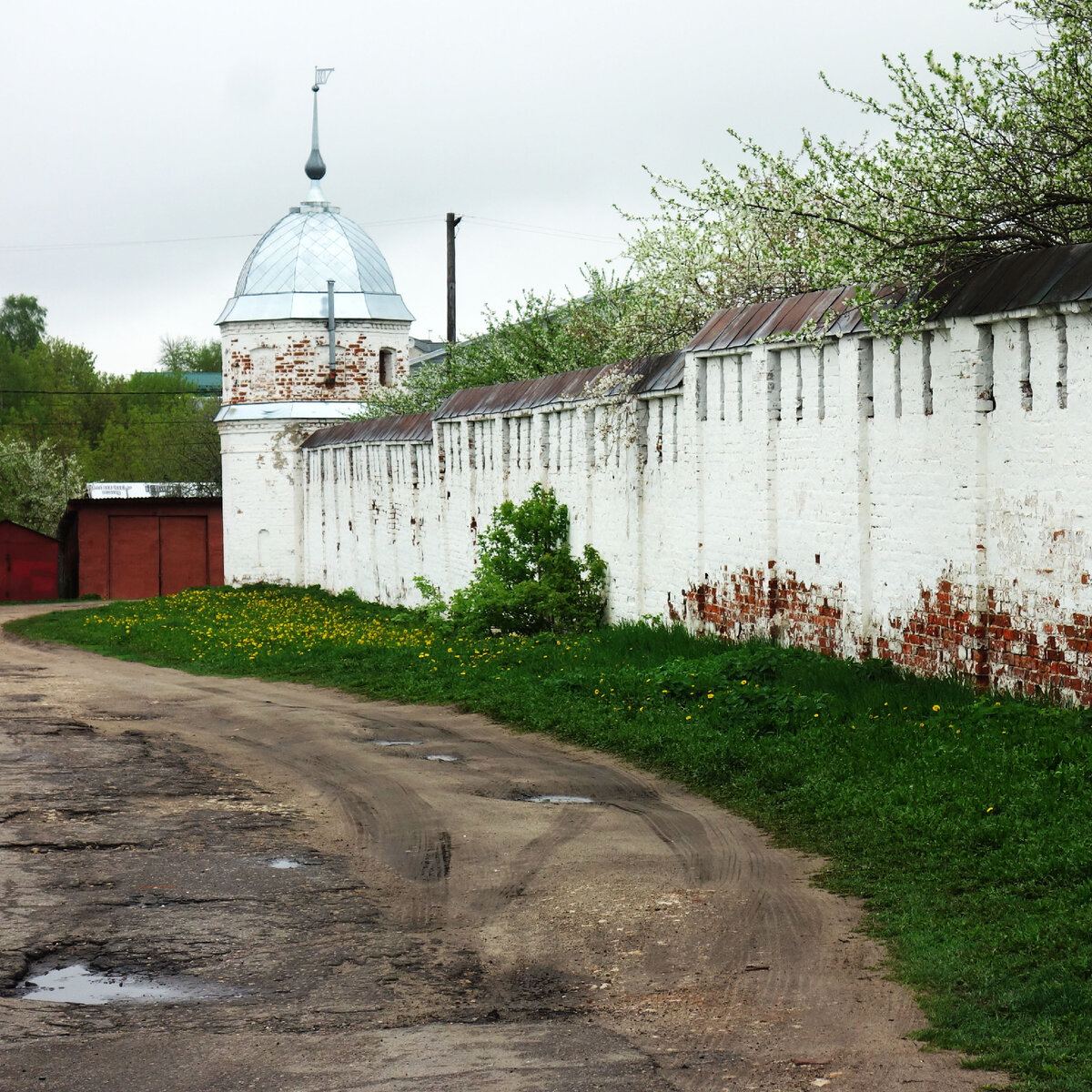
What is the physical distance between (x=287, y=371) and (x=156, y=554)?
8.03 m

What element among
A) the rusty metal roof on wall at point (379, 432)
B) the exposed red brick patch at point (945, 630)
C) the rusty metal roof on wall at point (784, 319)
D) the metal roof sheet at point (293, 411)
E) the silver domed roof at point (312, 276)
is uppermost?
the silver domed roof at point (312, 276)

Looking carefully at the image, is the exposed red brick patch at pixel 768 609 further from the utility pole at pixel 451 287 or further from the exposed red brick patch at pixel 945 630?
the utility pole at pixel 451 287

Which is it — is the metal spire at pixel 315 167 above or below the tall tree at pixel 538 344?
above

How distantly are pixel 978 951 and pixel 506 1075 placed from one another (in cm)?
207

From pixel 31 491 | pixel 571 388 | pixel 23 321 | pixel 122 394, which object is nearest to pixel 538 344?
pixel 571 388

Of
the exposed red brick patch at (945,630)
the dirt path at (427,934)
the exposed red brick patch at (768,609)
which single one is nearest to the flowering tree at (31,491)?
the exposed red brick patch at (768,609)

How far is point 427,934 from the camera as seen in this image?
6.32 m

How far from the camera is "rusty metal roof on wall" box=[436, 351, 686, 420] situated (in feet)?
52.1

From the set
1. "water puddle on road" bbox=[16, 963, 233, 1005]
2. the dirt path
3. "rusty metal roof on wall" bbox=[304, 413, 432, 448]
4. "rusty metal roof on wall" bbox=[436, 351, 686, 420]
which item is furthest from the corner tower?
"water puddle on road" bbox=[16, 963, 233, 1005]

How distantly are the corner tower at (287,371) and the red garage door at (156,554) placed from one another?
18.4 feet

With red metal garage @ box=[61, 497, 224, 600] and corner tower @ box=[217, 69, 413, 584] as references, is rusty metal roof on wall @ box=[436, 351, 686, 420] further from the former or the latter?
red metal garage @ box=[61, 497, 224, 600]

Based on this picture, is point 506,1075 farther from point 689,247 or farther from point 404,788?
point 689,247

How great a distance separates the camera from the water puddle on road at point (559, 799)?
9.10 m

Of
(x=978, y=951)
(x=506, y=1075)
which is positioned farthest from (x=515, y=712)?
(x=506, y=1075)
